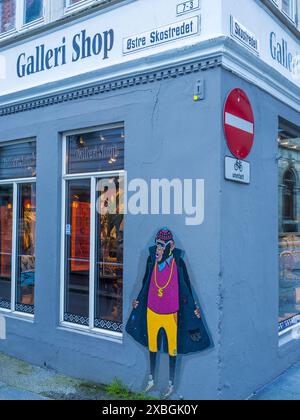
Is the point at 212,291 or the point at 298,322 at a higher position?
the point at 212,291

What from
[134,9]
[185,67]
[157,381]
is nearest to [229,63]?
[185,67]

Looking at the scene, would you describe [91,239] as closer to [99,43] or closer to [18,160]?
[18,160]

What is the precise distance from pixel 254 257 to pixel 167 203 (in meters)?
1.17

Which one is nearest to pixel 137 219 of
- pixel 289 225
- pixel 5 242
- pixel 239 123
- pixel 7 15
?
pixel 239 123

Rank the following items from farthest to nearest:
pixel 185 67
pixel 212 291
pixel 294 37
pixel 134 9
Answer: pixel 294 37, pixel 134 9, pixel 185 67, pixel 212 291

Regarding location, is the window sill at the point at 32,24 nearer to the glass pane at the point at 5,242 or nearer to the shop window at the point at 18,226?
the shop window at the point at 18,226

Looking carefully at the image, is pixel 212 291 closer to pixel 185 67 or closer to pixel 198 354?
pixel 198 354

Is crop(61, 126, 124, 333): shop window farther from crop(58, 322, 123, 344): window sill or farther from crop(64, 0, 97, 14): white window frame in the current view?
crop(64, 0, 97, 14): white window frame

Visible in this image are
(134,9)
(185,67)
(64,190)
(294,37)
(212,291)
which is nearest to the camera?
(212,291)

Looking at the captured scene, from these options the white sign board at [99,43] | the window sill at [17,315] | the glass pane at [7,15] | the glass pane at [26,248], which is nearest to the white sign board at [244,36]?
the white sign board at [99,43]

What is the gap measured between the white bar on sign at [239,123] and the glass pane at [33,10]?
3.56m

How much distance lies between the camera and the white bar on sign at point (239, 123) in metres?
4.78

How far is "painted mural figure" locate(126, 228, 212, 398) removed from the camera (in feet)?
15.7

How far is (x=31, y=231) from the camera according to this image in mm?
6848
